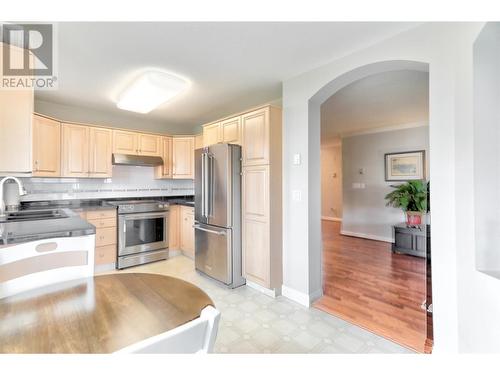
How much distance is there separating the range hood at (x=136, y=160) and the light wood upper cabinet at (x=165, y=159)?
0.15m

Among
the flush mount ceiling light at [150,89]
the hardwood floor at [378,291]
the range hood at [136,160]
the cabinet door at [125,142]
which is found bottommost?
the hardwood floor at [378,291]

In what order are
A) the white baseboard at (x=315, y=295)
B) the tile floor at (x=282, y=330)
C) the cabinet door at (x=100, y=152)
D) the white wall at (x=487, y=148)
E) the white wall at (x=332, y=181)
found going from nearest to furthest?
the white wall at (x=487, y=148) → the tile floor at (x=282, y=330) → the white baseboard at (x=315, y=295) → the cabinet door at (x=100, y=152) → the white wall at (x=332, y=181)

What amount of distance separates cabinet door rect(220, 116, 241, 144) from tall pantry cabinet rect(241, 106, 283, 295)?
0.38 ft

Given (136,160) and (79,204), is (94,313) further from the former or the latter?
(79,204)

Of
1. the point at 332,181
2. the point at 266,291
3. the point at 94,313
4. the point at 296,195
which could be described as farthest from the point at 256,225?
the point at 332,181

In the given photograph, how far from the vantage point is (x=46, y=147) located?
3.08 meters

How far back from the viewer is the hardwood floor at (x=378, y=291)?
6.61 feet

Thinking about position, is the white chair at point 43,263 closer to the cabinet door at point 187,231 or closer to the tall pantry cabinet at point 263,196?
the tall pantry cabinet at point 263,196

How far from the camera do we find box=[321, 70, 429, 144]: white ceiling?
2.82 meters

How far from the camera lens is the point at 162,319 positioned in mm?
769

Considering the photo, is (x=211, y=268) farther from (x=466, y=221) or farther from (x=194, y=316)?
(x=466, y=221)

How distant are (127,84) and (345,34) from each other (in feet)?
7.57

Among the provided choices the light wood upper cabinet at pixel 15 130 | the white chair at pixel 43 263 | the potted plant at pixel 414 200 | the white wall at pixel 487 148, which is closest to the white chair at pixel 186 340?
the white chair at pixel 43 263

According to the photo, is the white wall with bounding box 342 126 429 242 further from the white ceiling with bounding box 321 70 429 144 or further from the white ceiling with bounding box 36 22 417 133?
the white ceiling with bounding box 36 22 417 133
